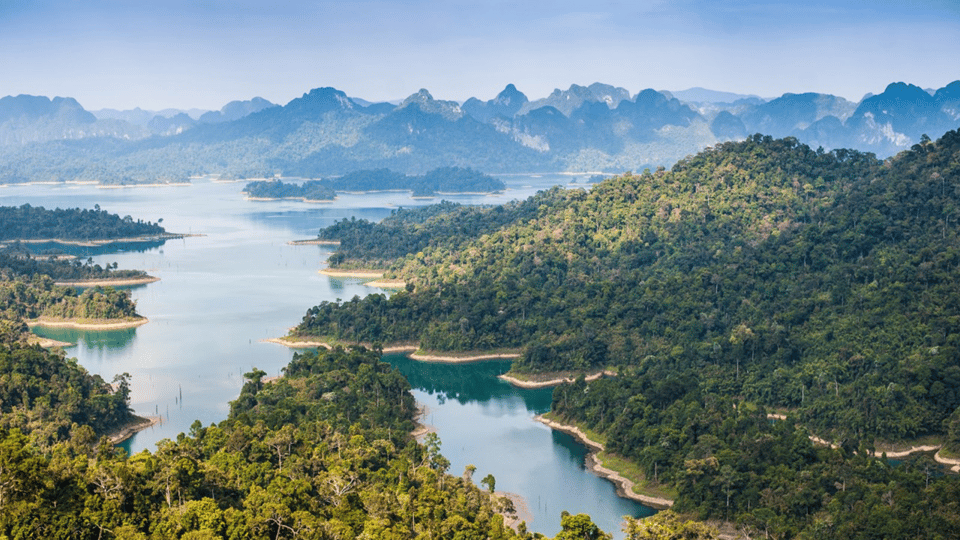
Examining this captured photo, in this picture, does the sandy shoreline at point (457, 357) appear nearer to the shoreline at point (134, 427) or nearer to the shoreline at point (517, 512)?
the shoreline at point (134, 427)

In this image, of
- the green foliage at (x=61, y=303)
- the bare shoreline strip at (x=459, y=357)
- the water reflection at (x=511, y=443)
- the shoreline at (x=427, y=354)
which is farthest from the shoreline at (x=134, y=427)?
the green foliage at (x=61, y=303)

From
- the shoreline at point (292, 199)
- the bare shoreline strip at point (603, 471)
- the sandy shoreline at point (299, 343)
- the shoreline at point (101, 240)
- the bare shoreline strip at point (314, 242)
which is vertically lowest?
the bare shoreline strip at point (603, 471)

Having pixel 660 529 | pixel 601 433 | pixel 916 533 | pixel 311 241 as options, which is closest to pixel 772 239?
pixel 601 433

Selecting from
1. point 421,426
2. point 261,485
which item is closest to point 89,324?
point 421,426

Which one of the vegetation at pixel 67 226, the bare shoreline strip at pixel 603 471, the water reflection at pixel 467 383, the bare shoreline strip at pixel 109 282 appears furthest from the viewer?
the vegetation at pixel 67 226

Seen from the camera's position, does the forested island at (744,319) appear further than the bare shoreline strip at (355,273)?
No

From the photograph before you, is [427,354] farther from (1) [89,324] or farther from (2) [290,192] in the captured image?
(2) [290,192]
